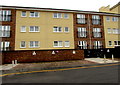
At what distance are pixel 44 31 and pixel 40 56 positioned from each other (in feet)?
22.6

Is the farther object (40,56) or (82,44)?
(82,44)

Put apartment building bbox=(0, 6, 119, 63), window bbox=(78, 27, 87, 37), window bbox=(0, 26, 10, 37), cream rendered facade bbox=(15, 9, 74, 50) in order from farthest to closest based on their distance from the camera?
window bbox=(78, 27, 87, 37) → cream rendered facade bbox=(15, 9, 74, 50) → apartment building bbox=(0, 6, 119, 63) → window bbox=(0, 26, 10, 37)

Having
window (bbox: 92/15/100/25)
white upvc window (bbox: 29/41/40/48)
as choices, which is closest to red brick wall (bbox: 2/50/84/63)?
white upvc window (bbox: 29/41/40/48)

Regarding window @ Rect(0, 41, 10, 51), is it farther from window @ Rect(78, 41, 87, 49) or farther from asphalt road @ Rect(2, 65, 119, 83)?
window @ Rect(78, 41, 87, 49)

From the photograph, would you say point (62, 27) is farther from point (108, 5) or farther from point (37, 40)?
point (108, 5)

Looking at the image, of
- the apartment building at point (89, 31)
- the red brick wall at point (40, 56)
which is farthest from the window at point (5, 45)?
the apartment building at point (89, 31)

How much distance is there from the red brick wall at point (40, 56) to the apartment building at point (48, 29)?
3731 millimetres

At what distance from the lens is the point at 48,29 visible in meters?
17.6

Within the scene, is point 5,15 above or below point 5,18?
above

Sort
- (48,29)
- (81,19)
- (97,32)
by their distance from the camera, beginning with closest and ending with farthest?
1. (48,29)
2. (81,19)
3. (97,32)

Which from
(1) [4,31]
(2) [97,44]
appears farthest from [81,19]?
(1) [4,31]

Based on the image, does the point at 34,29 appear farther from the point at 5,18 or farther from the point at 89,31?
the point at 89,31

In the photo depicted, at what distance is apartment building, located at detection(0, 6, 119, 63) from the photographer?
53.6 ft

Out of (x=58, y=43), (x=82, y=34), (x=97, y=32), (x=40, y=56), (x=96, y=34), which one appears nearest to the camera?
(x=40, y=56)
